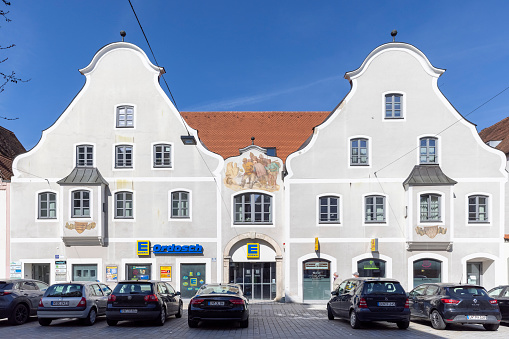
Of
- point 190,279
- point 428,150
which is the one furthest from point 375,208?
point 190,279

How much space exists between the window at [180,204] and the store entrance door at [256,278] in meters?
3.73

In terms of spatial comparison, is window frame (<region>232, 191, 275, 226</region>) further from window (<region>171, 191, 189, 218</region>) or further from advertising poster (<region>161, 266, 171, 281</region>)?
advertising poster (<region>161, 266, 171, 281</region>)

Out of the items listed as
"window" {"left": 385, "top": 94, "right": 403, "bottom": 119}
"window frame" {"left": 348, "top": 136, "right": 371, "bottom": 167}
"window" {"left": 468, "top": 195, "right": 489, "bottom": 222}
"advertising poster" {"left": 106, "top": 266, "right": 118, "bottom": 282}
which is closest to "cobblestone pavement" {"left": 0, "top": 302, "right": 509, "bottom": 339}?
"advertising poster" {"left": 106, "top": 266, "right": 118, "bottom": 282}

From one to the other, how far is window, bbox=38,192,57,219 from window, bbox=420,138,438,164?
19.3 meters

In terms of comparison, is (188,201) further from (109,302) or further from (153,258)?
(109,302)

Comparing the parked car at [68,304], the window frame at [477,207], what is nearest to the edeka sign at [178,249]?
the parked car at [68,304]

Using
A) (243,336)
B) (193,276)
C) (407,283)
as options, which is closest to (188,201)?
(193,276)

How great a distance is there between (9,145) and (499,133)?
33245 millimetres

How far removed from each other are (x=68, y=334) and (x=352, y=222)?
16030mm

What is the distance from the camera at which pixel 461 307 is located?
16547 mm

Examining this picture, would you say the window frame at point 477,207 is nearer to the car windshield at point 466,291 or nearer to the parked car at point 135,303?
the car windshield at point 466,291

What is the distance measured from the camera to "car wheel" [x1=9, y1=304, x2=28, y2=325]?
690 inches

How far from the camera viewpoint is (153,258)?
2773 cm

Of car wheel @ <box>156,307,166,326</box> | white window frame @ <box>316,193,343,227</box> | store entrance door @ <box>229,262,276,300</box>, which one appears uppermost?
white window frame @ <box>316,193,343,227</box>
